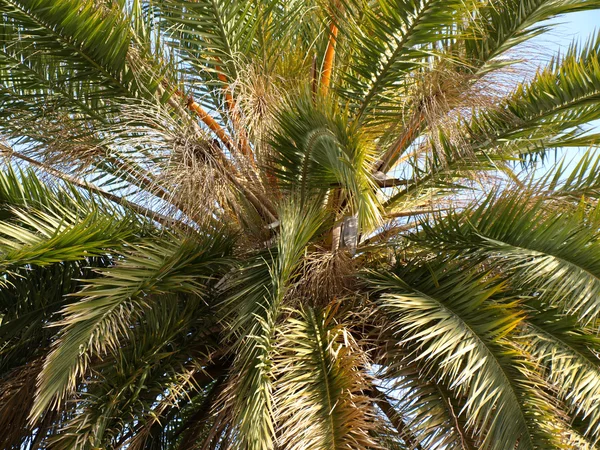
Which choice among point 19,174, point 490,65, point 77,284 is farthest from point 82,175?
point 490,65

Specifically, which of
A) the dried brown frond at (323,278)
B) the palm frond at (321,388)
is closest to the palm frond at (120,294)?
the dried brown frond at (323,278)

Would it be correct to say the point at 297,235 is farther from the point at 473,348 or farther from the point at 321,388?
the point at 473,348

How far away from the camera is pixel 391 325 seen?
5.11 meters

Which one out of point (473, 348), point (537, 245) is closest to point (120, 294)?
point (473, 348)

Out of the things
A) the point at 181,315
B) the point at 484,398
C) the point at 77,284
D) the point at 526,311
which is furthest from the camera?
the point at 77,284

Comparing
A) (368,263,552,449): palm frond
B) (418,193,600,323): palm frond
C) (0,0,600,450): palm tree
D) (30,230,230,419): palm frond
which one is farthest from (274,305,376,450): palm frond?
(418,193,600,323): palm frond

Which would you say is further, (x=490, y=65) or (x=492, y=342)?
(x=490, y=65)

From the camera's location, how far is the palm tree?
462 centimetres

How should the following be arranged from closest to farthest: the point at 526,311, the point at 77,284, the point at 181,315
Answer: the point at 526,311 < the point at 181,315 < the point at 77,284

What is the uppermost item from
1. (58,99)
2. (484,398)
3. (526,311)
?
(58,99)

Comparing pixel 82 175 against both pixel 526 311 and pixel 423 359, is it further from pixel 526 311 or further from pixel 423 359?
pixel 526 311

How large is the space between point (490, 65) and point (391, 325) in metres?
1.94

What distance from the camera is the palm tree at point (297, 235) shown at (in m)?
4.62

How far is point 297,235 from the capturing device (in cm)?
477
